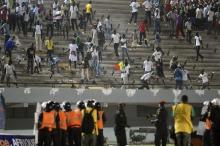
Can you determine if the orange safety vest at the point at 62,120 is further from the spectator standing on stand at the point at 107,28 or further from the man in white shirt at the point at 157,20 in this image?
the man in white shirt at the point at 157,20

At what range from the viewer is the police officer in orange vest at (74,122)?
73.8 feet

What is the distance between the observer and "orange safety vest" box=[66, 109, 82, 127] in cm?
2256

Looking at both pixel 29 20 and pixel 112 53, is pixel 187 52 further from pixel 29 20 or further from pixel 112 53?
pixel 29 20

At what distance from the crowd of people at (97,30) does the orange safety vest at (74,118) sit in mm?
10968

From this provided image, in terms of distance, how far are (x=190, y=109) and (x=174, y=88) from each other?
15862mm

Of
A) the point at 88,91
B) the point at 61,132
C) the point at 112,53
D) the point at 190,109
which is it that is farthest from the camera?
the point at 112,53

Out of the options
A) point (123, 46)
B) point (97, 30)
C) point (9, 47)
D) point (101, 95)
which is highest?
point (97, 30)

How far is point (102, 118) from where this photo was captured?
23.0m

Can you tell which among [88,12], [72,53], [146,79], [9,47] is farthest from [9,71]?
[88,12]

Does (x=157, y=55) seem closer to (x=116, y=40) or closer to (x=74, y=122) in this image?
(x=116, y=40)

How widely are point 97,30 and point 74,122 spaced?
612 inches

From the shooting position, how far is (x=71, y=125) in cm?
2283

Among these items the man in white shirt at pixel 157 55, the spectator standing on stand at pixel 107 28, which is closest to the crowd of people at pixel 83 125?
the man in white shirt at pixel 157 55

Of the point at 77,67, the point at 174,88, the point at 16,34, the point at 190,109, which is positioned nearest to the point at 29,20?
the point at 16,34
